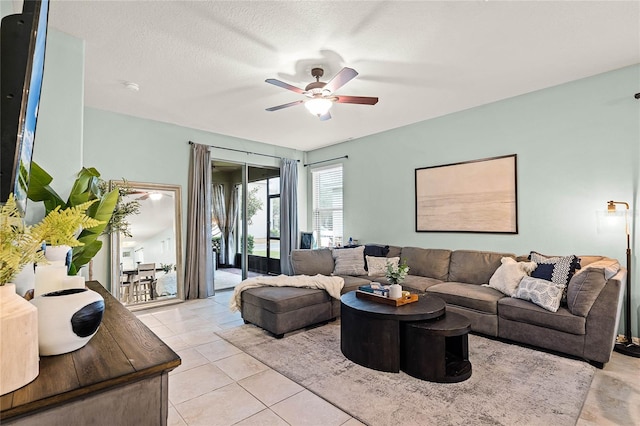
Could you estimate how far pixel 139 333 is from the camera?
4.11ft

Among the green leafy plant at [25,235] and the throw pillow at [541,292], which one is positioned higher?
the green leafy plant at [25,235]

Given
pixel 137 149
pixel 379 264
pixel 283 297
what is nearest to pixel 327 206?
pixel 379 264

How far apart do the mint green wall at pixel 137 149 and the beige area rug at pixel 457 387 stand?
10.6 feet

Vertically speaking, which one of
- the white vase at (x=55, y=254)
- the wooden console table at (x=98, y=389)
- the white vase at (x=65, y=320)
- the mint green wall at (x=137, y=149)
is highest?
the mint green wall at (x=137, y=149)

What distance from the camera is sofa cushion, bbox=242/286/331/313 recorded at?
359cm

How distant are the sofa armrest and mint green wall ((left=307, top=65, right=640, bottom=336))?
2.77 ft

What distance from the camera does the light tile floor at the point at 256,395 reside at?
2.16 m

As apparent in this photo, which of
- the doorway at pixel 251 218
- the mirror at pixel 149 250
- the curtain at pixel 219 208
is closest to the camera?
the mirror at pixel 149 250

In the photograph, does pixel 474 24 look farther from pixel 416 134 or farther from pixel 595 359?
pixel 595 359

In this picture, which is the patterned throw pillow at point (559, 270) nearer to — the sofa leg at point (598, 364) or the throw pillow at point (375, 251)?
the sofa leg at point (598, 364)

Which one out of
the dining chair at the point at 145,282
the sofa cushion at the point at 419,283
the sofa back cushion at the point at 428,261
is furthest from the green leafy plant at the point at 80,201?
the sofa back cushion at the point at 428,261

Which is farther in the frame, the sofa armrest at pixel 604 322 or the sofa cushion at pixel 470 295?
the sofa cushion at pixel 470 295

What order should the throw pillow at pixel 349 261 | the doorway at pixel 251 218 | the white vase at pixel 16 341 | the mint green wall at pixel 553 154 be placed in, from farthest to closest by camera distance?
the doorway at pixel 251 218 → the throw pillow at pixel 349 261 → the mint green wall at pixel 553 154 → the white vase at pixel 16 341

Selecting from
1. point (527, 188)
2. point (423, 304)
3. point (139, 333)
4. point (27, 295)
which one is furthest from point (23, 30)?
point (527, 188)
